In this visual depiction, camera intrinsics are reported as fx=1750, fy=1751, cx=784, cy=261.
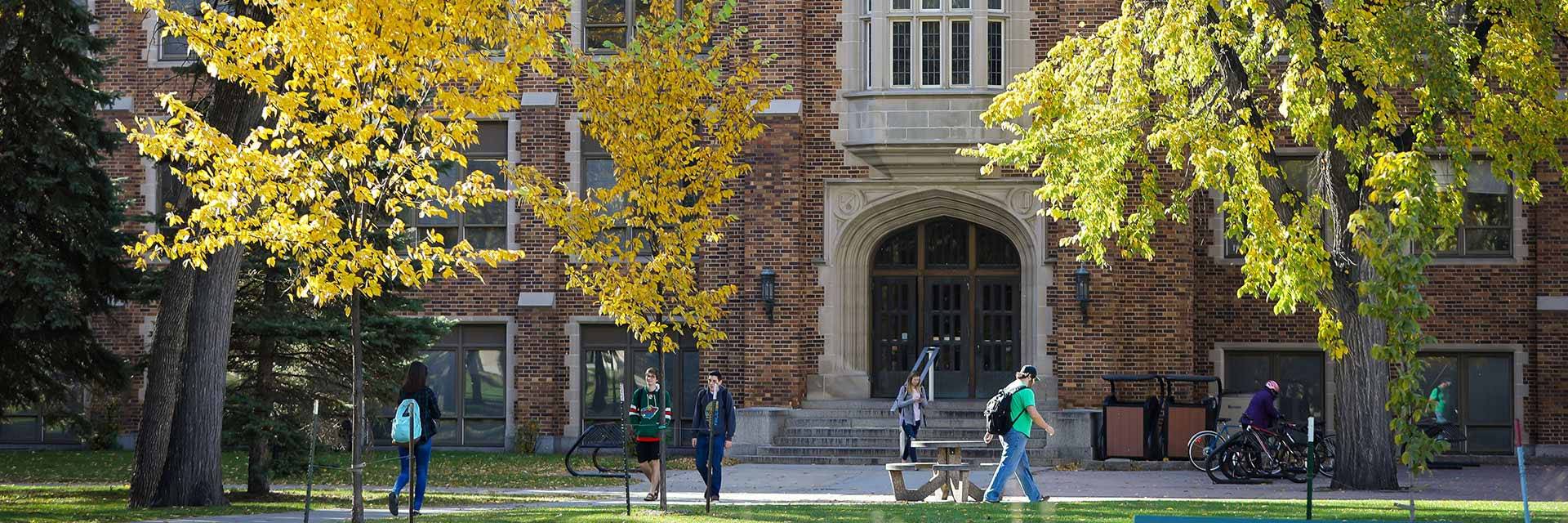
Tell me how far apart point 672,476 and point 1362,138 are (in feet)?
32.1

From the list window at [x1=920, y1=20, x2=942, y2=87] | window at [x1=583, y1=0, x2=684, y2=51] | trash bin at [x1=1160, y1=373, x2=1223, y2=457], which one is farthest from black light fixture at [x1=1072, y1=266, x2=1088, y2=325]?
window at [x1=583, y1=0, x2=684, y2=51]

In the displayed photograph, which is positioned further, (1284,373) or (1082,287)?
(1284,373)

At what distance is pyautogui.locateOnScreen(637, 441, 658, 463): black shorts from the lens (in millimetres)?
16922

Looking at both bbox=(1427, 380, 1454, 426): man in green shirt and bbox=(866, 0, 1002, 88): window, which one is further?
bbox=(866, 0, 1002, 88): window

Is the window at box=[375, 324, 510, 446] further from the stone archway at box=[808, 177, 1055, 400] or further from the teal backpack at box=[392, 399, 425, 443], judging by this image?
the teal backpack at box=[392, 399, 425, 443]

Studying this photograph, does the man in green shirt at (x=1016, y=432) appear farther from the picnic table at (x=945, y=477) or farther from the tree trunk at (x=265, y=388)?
the tree trunk at (x=265, y=388)

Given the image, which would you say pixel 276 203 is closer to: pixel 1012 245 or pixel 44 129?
pixel 44 129

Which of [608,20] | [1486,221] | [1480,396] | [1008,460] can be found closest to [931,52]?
[608,20]

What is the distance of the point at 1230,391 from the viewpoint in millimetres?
24812

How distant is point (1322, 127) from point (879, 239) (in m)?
9.85

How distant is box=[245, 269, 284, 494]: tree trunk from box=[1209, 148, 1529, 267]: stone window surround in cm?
1310

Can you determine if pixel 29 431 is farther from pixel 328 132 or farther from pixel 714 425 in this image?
pixel 328 132

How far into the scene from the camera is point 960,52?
24.6 meters

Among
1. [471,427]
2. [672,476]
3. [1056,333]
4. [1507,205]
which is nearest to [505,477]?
[672,476]
